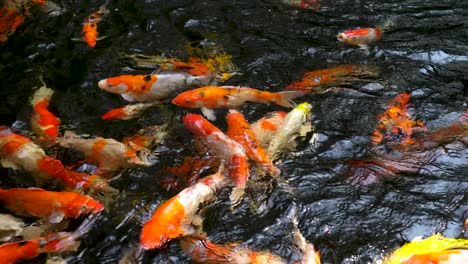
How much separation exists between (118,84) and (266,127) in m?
1.67

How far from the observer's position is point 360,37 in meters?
6.29

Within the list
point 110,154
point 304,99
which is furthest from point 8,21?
point 304,99

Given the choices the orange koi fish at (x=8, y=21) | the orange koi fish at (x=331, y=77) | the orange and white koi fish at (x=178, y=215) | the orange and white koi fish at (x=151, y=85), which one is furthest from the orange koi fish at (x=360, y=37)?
the orange koi fish at (x=8, y=21)

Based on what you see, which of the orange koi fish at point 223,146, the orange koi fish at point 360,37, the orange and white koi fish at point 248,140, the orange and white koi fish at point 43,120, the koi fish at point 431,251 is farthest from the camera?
the orange koi fish at point 360,37

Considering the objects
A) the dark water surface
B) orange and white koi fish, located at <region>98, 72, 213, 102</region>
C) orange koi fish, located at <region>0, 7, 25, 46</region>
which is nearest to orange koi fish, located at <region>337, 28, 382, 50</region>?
the dark water surface

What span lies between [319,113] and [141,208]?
2.05m

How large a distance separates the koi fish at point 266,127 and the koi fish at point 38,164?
4.79ft

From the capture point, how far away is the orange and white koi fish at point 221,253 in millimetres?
3777

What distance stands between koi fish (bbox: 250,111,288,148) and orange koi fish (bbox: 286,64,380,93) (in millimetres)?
610

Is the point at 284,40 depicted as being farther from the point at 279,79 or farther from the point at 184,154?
the point at 184,154

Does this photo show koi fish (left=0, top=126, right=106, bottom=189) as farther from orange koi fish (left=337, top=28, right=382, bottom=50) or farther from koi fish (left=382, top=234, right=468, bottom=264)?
orange koi fish (left=337, top=28, right=382, bottom=50)

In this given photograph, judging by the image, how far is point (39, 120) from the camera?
516 centimetres

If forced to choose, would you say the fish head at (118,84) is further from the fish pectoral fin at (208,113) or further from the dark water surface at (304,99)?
the fish pectoral fin at (208,113)

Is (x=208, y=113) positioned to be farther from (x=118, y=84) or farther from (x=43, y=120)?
(x=43, y=120)
